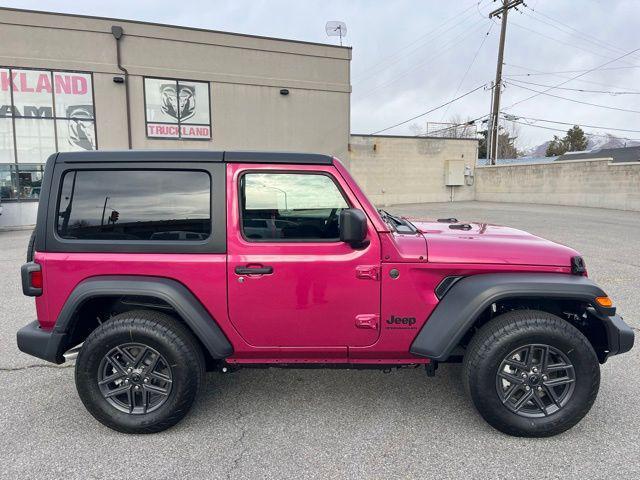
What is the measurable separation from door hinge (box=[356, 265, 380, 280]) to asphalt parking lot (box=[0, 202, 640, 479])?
40.8 inches

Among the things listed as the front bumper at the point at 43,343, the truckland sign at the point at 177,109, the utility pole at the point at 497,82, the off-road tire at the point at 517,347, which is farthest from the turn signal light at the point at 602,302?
the utility pole at the point at 497,82

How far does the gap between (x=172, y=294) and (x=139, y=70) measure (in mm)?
16905

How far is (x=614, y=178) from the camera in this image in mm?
19188

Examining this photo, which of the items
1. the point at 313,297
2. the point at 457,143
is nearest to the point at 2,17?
the point at 313,297

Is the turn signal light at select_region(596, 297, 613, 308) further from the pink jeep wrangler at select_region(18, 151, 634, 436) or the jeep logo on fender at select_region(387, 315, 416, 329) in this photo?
the jeep logo on fender at select_region(387, 315, 416, 329)

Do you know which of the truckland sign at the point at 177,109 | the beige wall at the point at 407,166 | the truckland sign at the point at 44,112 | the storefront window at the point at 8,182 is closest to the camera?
the truckland sign at the point at 44,112

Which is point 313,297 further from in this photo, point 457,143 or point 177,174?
point 457,143

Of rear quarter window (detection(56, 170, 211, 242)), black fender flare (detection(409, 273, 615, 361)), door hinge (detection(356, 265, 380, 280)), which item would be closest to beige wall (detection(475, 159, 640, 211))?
black fender flare (detection(409, 273, 615, 361))

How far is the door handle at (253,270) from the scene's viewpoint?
8.72ft

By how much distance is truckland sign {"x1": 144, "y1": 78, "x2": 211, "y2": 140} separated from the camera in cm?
1709

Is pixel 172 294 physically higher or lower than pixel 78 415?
higher

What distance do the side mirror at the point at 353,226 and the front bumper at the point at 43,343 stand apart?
1930 millimetres

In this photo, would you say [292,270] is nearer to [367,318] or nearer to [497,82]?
[367,318]

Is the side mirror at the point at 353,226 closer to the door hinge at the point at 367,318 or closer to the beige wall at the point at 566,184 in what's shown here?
the door hinge at the point at 367,318
